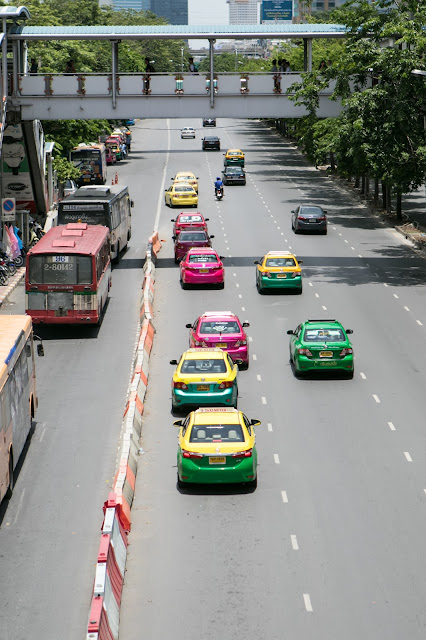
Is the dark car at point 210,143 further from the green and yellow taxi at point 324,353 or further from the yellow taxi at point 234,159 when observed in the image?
the green and yellow taxi at point 324,353

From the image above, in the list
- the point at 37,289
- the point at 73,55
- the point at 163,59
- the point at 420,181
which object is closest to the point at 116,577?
the point at 37,289

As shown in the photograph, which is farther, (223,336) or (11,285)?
(11,285)

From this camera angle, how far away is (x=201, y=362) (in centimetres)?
2772

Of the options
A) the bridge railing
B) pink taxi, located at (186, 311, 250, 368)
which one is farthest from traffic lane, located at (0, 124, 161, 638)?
the bridge railing

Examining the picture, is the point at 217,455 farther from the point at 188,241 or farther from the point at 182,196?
the point at 182,196

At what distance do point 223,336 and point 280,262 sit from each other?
490 inches

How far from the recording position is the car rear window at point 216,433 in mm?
21953

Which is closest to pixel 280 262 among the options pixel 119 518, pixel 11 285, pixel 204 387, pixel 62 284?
pixel 62 284

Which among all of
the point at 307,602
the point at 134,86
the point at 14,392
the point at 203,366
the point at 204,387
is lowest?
the point at 307,602

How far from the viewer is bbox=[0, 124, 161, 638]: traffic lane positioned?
1752 cm

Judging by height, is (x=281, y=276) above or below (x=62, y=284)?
below

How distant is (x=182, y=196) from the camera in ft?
233

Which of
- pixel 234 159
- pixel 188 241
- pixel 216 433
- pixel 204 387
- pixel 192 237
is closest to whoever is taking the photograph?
pixel 216 433

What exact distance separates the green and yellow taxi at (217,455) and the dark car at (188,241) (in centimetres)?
2798
